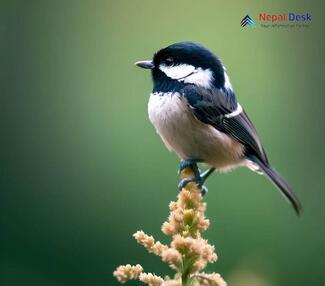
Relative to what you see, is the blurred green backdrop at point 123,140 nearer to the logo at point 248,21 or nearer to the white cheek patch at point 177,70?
the logo at point 248,21

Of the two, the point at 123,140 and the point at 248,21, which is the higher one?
the point at 248,21

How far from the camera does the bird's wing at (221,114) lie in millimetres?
1343

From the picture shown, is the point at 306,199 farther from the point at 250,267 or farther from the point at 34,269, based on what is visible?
the point at 34,269

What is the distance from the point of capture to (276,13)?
1.69 metres

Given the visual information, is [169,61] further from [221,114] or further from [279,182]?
[279,182]

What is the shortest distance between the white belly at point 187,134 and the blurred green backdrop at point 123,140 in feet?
1.54

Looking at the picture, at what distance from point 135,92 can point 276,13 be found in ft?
1.98

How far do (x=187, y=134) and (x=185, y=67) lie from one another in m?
0.15

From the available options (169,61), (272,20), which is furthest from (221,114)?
(272,20)

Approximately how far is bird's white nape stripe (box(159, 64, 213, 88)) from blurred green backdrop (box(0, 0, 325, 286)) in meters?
0.55

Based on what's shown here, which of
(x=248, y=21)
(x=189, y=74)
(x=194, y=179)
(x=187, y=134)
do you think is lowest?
(x=194, y=179)

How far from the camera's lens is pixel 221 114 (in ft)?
4.48

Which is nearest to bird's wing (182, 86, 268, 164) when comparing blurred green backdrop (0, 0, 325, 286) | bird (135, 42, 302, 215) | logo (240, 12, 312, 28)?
bird (135, 42, 302, 215)

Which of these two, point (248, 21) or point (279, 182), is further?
point (248, 21)
